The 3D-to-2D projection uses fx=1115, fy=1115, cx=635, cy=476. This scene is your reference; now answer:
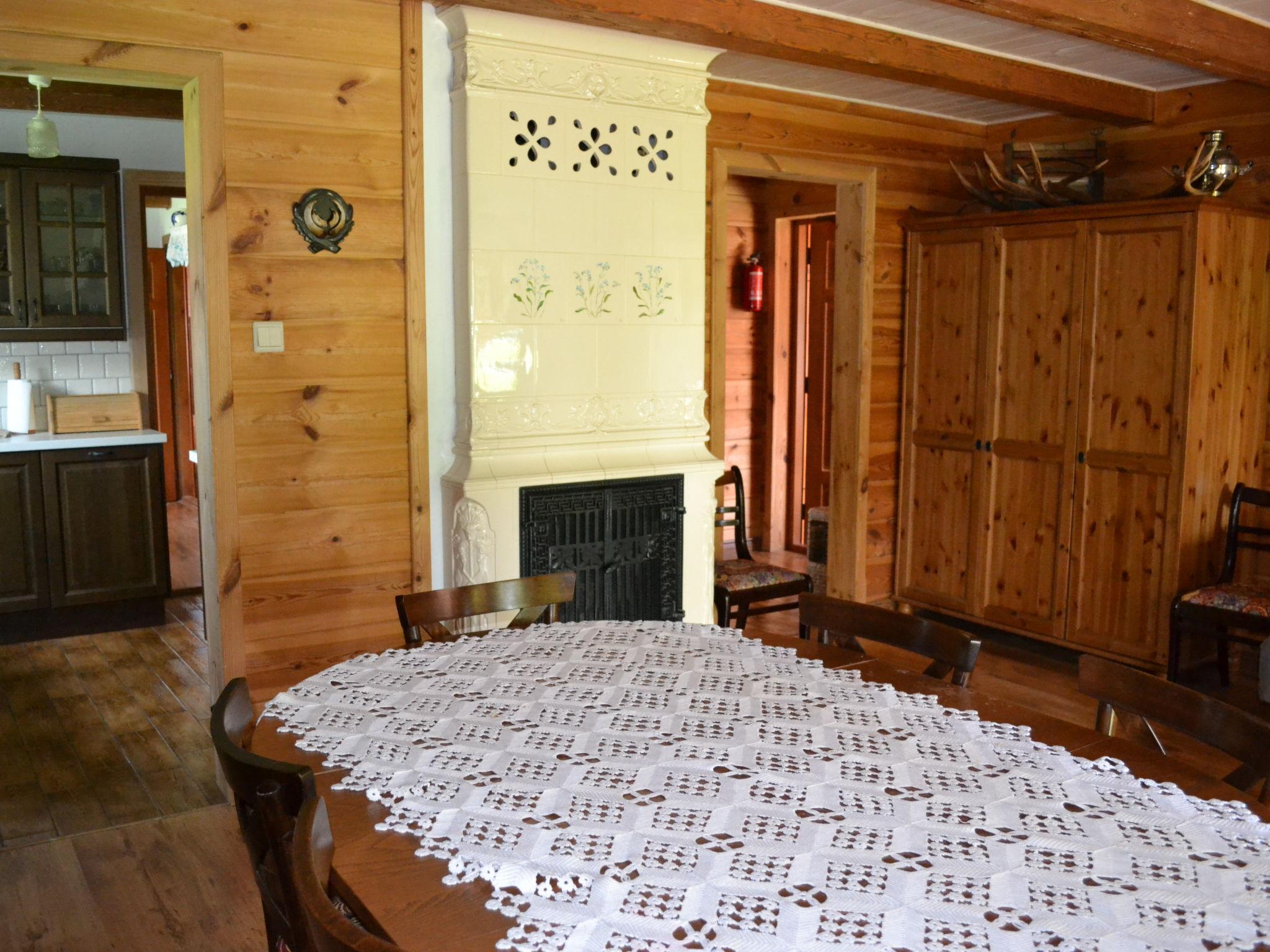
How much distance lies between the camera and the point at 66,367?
19.8 feet

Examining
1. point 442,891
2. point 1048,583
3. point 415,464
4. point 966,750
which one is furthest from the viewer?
point 1048,583

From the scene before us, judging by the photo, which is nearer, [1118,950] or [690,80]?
[1118,950]

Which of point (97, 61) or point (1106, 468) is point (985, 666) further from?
point (97, 61)

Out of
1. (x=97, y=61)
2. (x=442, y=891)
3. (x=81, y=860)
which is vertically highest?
(x=97, y=61)

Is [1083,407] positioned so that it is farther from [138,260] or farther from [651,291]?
[138,260]

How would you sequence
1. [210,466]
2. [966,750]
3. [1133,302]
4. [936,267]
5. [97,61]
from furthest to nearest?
[936,267]
[1133,302]
[210,466]
[97,61]
[966,750]

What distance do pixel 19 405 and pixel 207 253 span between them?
9.72 feet

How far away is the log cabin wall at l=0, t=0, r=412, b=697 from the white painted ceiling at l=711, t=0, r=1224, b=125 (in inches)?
55.5

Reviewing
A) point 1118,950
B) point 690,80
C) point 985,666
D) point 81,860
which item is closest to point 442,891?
point 1118,950

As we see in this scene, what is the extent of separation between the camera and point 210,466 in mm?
3385

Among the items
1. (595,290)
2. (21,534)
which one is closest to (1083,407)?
(595,290)

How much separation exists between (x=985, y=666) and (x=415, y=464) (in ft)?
8.85

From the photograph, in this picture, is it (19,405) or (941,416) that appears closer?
(941,416)

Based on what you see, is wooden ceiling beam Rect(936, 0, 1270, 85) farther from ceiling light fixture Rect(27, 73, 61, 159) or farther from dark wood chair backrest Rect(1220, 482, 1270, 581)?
ceiling light fixture Rect(27, 73, 61, 159)
